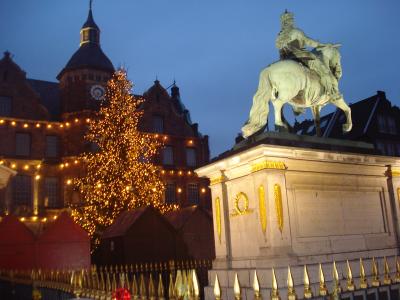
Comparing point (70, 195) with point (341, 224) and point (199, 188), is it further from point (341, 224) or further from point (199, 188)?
point (341, 224)

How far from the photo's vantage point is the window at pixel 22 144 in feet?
119

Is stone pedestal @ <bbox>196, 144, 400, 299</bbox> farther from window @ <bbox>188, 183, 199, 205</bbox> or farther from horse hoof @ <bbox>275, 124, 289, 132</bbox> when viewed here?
window @ <bbox>188, 183, 199, 205</bbox>

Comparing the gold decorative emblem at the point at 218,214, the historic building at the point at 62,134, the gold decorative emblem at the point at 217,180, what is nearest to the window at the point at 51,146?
the historic building at the point at 62,134

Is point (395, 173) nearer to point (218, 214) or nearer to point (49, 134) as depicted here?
point (218, 214)

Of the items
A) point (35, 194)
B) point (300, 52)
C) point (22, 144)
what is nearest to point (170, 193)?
point (35, 194)

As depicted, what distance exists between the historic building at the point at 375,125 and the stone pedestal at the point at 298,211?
99.8 ft

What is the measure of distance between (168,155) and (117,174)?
1375 cm

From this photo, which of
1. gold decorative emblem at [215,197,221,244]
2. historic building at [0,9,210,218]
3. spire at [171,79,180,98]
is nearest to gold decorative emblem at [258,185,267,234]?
gold decorative emblem at [215,197,221,244]

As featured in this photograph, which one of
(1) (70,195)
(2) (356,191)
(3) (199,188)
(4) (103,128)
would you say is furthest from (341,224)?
(3) (199,188)

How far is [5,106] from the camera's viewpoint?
120ft

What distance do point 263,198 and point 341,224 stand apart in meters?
2.27

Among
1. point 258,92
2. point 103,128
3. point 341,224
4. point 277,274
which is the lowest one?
point 277,274

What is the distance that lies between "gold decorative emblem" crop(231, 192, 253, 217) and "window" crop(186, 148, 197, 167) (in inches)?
1322

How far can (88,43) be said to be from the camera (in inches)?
1687
